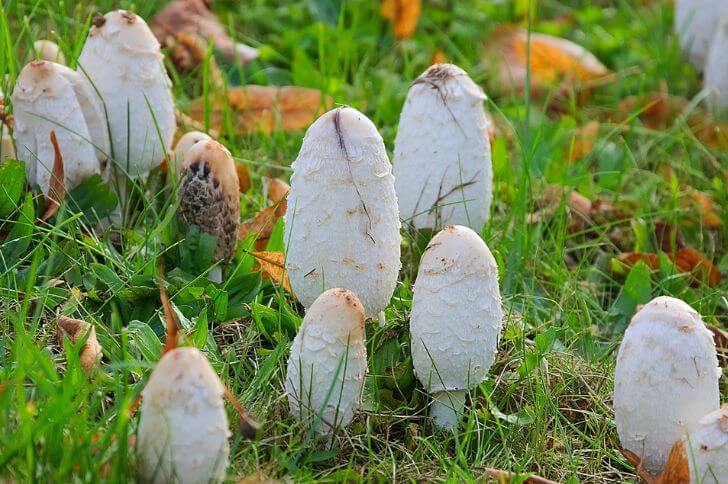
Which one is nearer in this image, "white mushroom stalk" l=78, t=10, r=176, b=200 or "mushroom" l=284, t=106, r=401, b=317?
"mushroom" l=284, t=106, r=401, b=317

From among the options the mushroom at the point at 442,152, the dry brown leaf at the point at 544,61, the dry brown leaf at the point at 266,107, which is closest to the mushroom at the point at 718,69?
the dry brown leaf at the point at 544,61

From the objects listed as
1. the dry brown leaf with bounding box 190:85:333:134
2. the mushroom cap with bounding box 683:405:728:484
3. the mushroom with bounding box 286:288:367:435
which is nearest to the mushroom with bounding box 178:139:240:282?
the mushroom with bounding box 286:288:367:435

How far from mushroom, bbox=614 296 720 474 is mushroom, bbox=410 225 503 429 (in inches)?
12.1

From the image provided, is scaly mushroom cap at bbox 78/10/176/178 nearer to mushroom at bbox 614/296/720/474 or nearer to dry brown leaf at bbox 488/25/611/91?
mushroom at bbox 614/296/720/474

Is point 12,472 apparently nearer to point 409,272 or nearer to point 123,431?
point 123,431

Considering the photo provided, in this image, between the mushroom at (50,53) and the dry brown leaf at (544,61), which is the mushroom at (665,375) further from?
the dry brown leaf at (544,61)

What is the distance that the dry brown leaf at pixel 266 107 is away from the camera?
364 cm

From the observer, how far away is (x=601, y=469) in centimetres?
236

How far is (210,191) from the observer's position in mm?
2646

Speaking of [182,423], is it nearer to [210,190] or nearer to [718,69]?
[210,190]

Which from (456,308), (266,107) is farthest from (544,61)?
(456,308)

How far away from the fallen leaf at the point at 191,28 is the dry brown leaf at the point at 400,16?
76 centimetres

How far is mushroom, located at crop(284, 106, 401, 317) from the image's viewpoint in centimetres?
225

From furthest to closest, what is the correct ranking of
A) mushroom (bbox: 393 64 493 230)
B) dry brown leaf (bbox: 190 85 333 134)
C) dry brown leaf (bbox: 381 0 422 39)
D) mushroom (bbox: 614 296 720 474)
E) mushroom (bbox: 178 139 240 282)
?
dry brown leaf (bbox: 381 0 422 39)
dry brown leaf (bbox: 190 85 333 134)
mushroom (bbox: 393 64 493 230)
mushroom (bbox: 178 139 240 282)
mushroom (bbox: 614 296 720 474)
